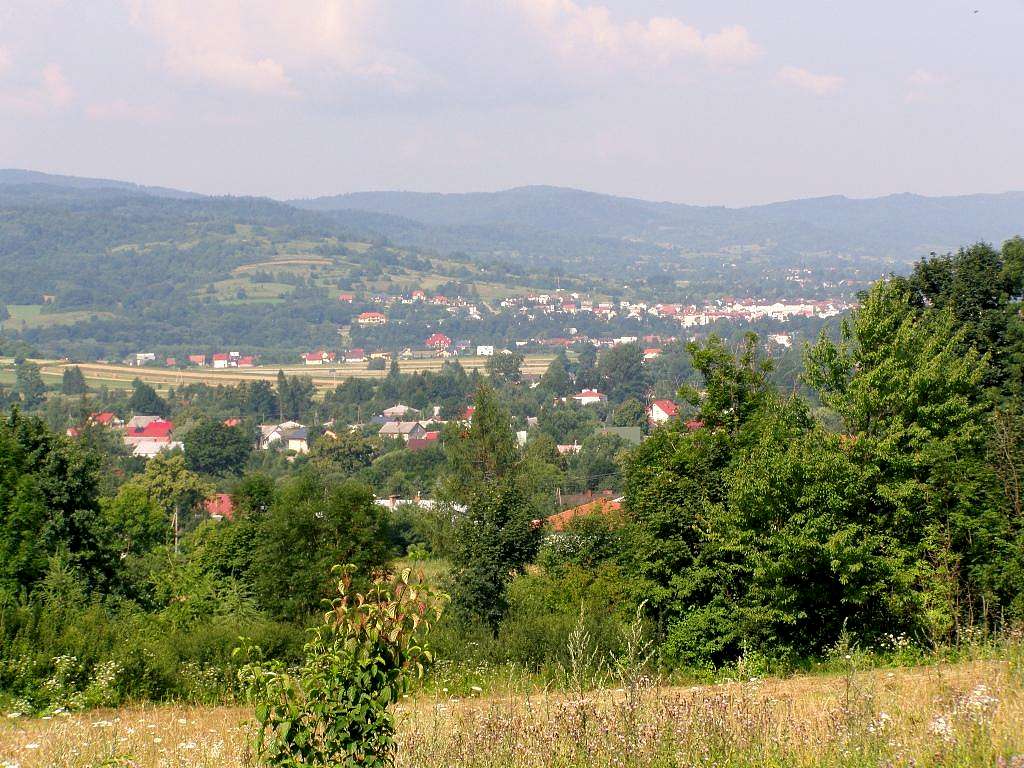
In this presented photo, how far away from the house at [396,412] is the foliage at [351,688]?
355 feet

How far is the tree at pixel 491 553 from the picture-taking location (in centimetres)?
2402

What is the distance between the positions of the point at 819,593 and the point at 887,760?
10.6 meters

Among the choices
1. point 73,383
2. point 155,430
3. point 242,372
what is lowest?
point 242,372

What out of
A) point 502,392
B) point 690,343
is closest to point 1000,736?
point 690,343

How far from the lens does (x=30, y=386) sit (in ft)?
380

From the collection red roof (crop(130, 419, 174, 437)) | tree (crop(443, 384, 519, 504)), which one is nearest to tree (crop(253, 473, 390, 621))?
tree (crop(443, 384, 519, 504))

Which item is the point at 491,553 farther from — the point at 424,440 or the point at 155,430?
the point at 155,430

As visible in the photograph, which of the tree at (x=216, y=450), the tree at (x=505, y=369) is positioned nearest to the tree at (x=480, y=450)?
the tree at (x=216, y=450)

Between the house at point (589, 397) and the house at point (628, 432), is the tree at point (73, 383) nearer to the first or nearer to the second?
the house at point (589, 397)

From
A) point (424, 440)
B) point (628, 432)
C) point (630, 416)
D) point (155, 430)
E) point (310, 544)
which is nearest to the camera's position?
point (310, 544)

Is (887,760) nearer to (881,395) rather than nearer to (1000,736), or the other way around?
(1000,736)

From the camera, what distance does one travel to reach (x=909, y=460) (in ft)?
48.0

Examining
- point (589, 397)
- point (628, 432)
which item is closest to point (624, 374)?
point (589, 397)

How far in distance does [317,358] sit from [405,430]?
89.4m
